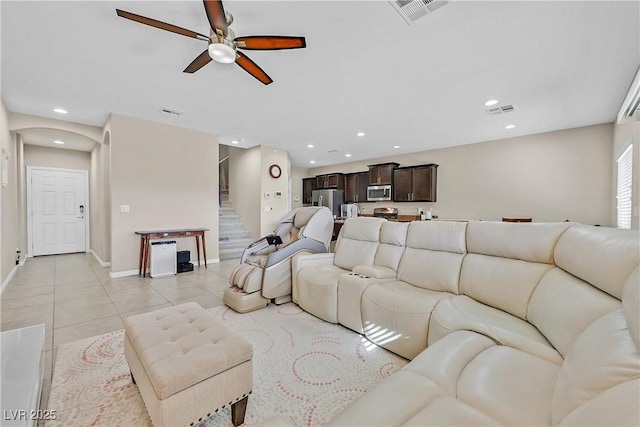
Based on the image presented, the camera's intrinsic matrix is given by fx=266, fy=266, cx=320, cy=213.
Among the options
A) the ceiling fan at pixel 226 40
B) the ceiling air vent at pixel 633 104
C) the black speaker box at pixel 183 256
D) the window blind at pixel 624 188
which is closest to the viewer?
the ceiling fan at pixel 226 40

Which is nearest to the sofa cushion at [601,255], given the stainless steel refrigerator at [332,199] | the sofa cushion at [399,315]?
the sofa cushion at [399,315]

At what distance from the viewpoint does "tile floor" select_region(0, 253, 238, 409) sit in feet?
8.32

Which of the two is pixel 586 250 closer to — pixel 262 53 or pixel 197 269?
pixel 262 53

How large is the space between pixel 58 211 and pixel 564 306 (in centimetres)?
886

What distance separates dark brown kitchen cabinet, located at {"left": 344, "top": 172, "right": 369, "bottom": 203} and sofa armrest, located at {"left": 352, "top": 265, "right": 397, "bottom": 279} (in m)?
5.51

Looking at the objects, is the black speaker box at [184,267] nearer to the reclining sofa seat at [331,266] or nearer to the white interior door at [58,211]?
the reclining sofa seat at [331,266]

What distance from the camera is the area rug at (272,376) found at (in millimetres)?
1497

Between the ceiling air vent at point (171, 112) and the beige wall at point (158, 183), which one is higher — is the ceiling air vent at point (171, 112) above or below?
above

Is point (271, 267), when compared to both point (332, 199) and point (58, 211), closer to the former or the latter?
point (332, 199)

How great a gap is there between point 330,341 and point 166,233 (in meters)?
3.55

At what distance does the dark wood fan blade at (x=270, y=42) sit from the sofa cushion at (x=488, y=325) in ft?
7.10

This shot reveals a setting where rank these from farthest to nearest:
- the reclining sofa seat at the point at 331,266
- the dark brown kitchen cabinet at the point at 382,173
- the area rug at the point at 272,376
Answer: the dark brown kitchen cabinet at the point at 382,173, the reclining sofa seat at the point at 331,266, the area rug at the point at 272,376

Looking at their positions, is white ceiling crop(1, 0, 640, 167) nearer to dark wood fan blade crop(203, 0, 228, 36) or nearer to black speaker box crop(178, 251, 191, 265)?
dark wood fan blade crop(203, 0, 228, 36)

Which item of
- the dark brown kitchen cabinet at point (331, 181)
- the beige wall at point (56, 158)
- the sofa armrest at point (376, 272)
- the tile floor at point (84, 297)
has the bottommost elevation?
the tile floor at point (84, 297)
